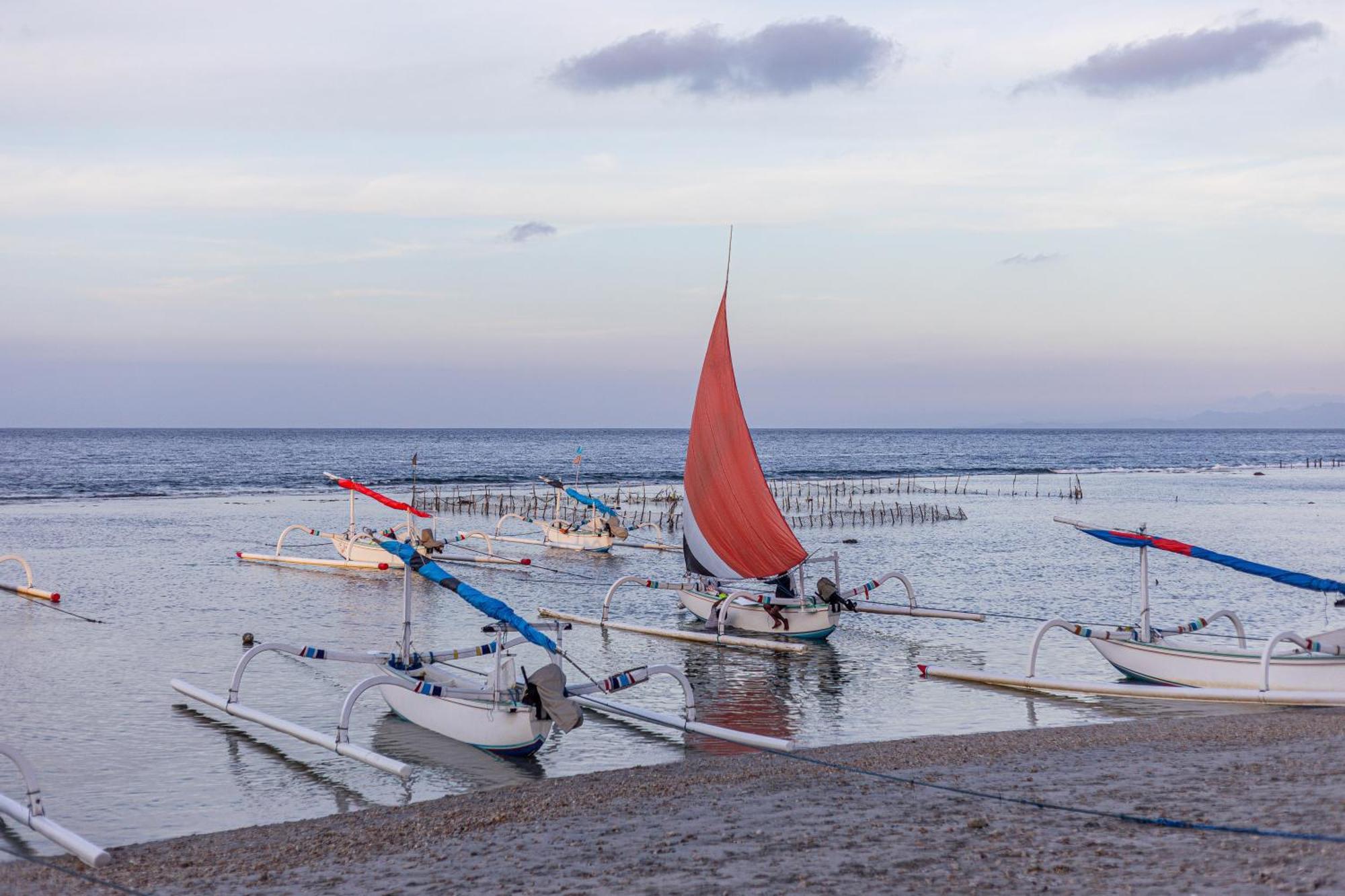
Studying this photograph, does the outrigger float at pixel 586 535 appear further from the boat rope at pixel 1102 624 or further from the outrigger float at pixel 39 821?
the outrigger float at pixel 39 821

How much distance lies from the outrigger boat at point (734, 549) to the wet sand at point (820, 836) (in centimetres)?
764

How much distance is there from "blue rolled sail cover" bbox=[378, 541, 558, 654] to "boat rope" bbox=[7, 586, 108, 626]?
31.6 ft

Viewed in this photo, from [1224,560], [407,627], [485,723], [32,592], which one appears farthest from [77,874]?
[32,592]

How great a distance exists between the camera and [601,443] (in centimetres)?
14675

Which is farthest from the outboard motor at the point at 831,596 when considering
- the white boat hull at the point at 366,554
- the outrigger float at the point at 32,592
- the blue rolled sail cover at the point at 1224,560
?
the outrigger float at the point at 32,592

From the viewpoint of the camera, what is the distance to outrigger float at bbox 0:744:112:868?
7.87m

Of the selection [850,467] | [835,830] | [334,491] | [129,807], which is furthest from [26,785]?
[850,467]

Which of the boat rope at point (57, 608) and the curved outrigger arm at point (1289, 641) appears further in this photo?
the boat rope at point (57, 608)

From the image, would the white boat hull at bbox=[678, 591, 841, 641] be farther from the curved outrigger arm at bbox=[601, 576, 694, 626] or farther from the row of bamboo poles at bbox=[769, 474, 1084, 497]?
the row of bamboo poles at bbox=[769, 474, 1084, 497]

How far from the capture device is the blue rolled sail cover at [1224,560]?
1361 centimetres

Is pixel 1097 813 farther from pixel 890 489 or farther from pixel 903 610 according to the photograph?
pixel 890 489

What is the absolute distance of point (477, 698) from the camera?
11.4 meters

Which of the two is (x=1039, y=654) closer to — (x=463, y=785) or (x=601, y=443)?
(x=463, y=785)

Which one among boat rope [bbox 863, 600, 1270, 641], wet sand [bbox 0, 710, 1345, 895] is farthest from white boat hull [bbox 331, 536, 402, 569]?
wet sand [bbox 0, 710, 1345, 895]
